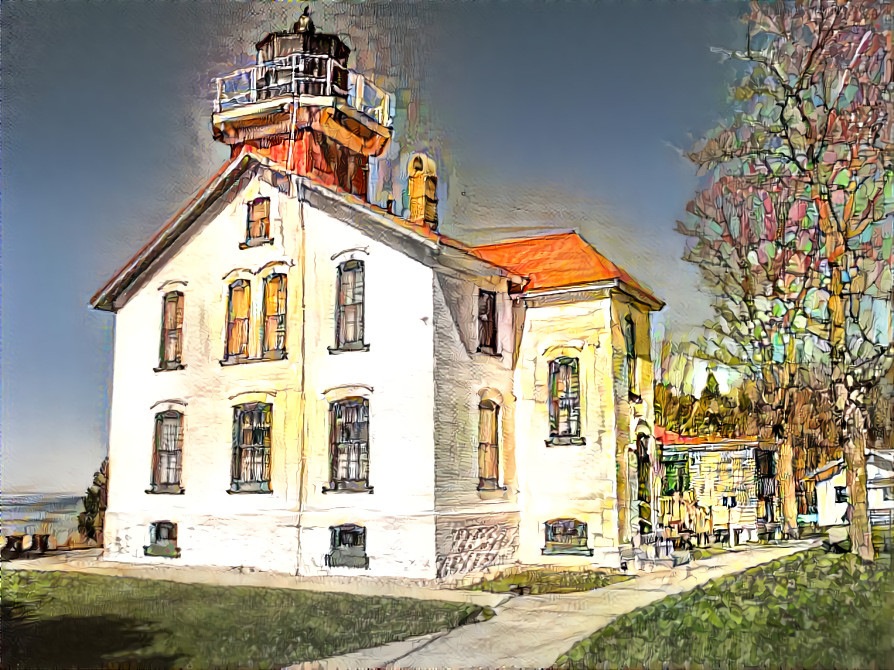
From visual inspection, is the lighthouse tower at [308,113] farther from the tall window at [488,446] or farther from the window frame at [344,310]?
the tall window at [488,446]

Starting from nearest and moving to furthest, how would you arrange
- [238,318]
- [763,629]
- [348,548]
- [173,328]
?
[763,629], [348,548], [238,318], [173,328]

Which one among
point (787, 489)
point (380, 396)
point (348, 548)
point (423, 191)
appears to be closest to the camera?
point (423, 191)

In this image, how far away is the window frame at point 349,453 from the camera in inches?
504

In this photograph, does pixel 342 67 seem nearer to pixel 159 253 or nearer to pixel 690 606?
pixel 159 253

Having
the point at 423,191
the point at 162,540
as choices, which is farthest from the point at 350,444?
the point at 423,191

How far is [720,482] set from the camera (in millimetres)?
20469

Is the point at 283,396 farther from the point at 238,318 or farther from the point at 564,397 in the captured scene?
the point at 564,397

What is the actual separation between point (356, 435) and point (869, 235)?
6.83 m

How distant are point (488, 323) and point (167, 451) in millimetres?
5024

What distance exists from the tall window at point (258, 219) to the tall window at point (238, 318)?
0.69m

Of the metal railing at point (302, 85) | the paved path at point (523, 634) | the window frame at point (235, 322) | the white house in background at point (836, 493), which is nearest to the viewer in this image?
the paved path at point (523, 634)

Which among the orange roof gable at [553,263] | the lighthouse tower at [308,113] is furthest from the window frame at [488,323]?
the lighthouse tower at [308,113]

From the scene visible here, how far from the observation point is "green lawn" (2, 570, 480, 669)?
27.4 ft

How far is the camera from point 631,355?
14.6 m
